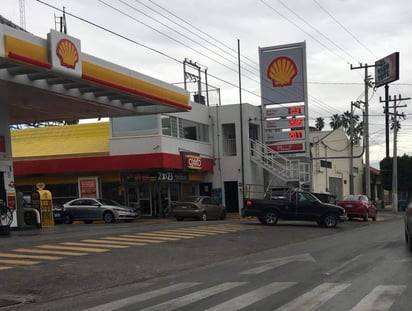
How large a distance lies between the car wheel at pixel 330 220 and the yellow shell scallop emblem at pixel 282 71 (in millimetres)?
15179

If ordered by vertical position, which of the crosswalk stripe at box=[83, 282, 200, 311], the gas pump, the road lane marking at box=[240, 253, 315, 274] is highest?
the gas pump

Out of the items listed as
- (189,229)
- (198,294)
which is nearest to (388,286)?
(198,294)

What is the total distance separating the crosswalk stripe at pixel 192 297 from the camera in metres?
7.53

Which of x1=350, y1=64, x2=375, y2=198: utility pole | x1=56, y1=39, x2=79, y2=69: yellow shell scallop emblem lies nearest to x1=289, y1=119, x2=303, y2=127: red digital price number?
x1=350, y1=64, x2=375, y2=198: utility pole

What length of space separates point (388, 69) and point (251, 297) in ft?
145

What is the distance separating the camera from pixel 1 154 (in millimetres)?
20953

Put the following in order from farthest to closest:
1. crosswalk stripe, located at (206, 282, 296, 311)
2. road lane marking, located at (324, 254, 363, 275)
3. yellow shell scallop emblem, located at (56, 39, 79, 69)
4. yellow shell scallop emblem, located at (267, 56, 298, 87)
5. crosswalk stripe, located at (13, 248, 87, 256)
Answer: yellow shell scallop emblem, located at (267, 56, 298, 87) < yellow shell scallop emblem, located at (56, 39, 79, 69) < crosswalk stripe, located at (13, 248, 87, 256) < road lane marking, located at (324, 254, 363, 275) < crosswalk stripe, located at (206, 282, 296, 311)

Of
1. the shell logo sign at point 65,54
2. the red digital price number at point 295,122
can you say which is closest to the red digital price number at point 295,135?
the red digital price number at point 295,122

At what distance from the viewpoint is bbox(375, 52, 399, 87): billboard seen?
4738 cm

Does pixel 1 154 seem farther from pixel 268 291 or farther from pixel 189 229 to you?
pixel 268 291

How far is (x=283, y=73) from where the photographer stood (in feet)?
123

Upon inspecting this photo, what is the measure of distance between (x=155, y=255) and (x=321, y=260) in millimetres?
4306

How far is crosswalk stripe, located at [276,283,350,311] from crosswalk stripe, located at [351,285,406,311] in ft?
1.71

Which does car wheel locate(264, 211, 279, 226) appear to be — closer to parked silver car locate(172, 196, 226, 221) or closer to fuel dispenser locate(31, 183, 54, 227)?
parked silver car locate(172, 196, 226, 221)
